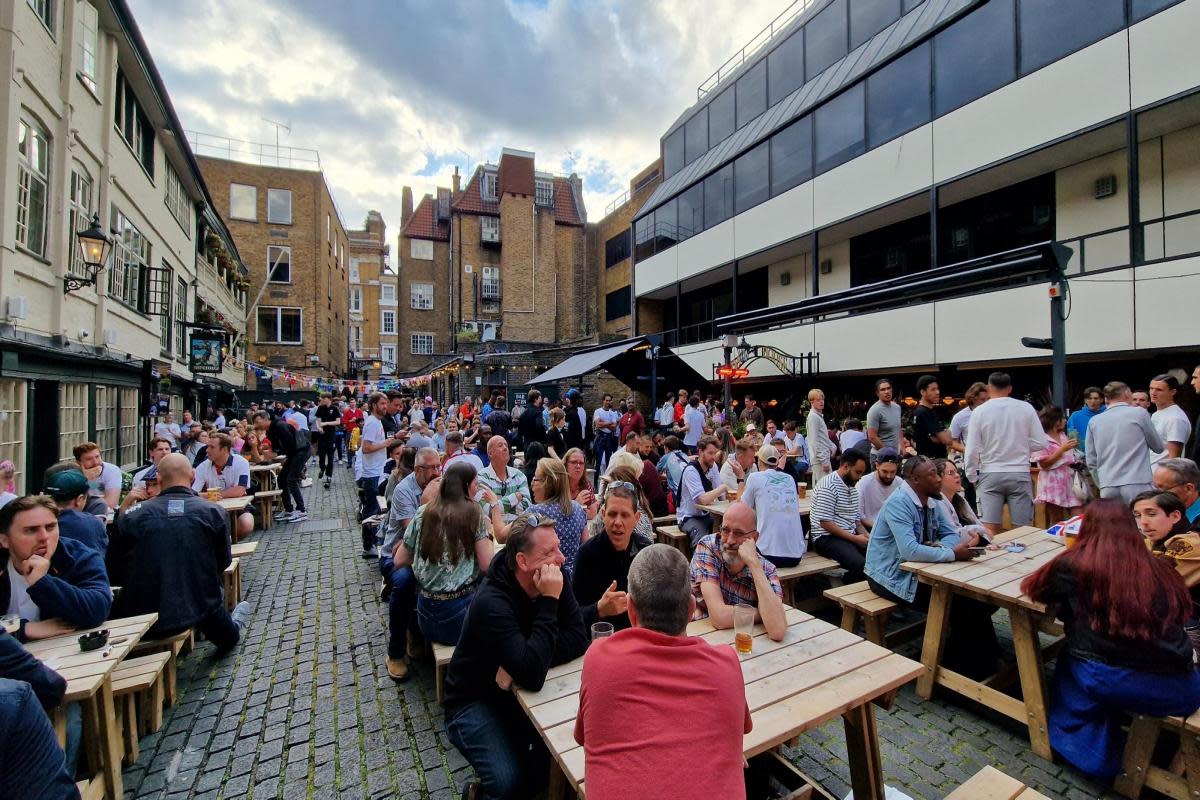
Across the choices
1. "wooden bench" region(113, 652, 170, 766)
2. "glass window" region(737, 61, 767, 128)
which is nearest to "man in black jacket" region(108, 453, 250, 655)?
"wooden bench" region(113, 652, 170, 766)

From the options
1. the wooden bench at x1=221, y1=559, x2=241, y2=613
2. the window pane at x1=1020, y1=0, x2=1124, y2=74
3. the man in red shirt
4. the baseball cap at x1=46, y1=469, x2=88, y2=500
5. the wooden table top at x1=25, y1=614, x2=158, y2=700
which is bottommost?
the wooden bench at x1=221, y1=559, x2=241, y2=613

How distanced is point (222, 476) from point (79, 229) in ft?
17.1

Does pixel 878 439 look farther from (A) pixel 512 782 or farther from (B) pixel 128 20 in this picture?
(B) pixel 128 20

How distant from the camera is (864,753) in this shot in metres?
2.40

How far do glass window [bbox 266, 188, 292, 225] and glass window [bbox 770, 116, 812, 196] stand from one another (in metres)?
24.2

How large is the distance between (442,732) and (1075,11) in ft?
47.1

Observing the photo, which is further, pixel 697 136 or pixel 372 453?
pixel 697 136

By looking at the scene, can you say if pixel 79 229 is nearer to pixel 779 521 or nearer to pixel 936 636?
pixel 779 521

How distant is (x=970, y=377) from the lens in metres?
11.7

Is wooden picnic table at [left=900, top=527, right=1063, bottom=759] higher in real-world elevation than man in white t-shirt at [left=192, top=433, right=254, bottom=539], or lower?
lower

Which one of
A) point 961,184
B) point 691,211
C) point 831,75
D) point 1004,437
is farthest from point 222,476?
point 691,211

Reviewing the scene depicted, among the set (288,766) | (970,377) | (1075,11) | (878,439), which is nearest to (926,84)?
(1075,11)

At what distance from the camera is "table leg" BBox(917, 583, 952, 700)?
3379 millimetres

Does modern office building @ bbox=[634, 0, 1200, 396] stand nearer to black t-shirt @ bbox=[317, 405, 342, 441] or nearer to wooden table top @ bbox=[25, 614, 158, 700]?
wooden table top @ bbox=[25, 614, 158, 700]
